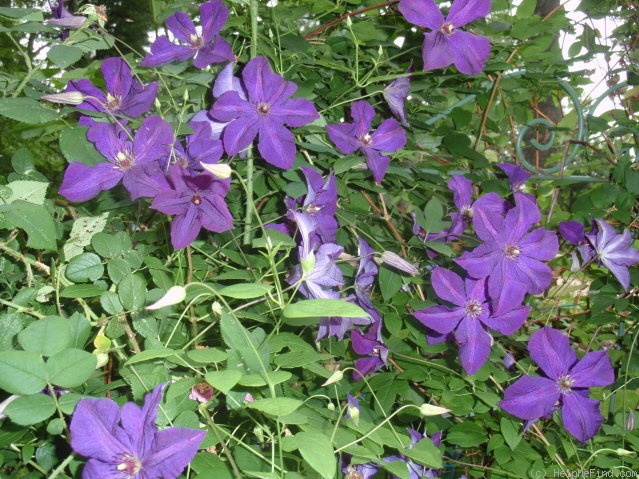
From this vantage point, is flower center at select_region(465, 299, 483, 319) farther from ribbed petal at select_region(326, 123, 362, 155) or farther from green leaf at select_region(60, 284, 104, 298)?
green leaf at select_region(60, 284, 104, 298)

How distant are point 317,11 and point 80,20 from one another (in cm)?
35

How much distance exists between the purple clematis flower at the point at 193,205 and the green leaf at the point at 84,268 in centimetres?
9

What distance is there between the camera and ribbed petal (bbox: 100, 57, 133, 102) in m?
0.74

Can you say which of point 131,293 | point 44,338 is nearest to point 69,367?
point 44,338

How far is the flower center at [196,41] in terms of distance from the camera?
789 millimetres

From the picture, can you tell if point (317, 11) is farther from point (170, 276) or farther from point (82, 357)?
point (82, 357)

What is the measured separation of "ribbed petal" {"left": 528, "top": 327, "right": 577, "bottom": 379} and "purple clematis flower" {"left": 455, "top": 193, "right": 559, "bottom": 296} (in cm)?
9

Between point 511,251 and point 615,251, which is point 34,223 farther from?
point 615,251


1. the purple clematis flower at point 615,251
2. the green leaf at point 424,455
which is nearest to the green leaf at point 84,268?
the green leaf at point 424,455

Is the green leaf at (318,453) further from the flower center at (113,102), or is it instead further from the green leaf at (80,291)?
the flower center at (113,102)

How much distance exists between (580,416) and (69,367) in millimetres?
679

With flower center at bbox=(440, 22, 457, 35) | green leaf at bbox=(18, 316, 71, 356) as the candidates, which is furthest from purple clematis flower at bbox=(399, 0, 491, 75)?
green leaf at bbox=(18, 316, 71, 356)

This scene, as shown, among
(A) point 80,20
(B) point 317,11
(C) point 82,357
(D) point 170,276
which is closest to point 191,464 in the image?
(C) point 82,357

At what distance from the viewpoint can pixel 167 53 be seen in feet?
2.59
